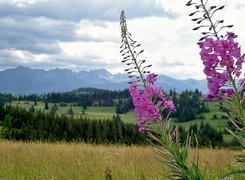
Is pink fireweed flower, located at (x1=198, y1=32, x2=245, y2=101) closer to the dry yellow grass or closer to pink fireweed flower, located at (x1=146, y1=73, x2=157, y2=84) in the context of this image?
pink fireweed flower, located at (x1=146, y1=73, x2=157, y2=84)

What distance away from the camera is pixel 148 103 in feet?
12.5

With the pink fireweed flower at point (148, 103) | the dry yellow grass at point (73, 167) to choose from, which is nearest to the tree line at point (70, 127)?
the dry yellow grass at point (73, 167)

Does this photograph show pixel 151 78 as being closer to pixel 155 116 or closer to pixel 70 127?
pixel 155 116

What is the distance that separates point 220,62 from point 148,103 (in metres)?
1.43

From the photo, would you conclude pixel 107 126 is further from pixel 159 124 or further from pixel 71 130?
pixel 159 124

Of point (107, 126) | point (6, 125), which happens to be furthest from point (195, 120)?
point (6, 125)

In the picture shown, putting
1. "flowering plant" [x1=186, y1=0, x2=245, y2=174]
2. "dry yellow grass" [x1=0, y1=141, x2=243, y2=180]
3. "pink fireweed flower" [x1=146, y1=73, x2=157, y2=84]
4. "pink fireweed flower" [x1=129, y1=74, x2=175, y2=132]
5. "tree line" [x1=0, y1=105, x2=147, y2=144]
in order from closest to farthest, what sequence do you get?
"flowering plant" [x1=186, y1=0, x2=245, y2=174]
"pink fireweed flower" [x1=129, y1=74, x2=175, y2=132]
"pink fireweed flower" [x1=146, y1=73, x2=157, y2=84]
"dry yellow grass" [x1=0, y1=141, x2=243, y2=180]
"tree line" [x1=0, y1=105, x2=147, y2=144]

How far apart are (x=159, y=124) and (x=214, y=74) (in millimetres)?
1323

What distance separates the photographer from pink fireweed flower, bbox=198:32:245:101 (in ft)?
7.96

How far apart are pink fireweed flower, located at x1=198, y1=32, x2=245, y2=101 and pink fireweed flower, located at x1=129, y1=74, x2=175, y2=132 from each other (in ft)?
4.22

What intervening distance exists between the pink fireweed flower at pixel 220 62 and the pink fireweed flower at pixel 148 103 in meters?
1.29

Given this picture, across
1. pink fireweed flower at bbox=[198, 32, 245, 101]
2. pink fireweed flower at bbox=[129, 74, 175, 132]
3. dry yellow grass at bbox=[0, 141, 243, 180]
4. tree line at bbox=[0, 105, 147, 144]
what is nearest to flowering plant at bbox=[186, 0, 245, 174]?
pink fireweed flower at bbox=[198, 32, 245, 101]

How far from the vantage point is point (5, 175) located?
27.5 feet

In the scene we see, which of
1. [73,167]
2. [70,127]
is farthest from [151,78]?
[70,127]
